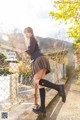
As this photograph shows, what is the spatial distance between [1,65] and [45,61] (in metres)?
1.26

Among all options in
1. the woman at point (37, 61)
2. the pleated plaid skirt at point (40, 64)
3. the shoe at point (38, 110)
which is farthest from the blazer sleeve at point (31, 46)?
the shoe at point (38, 110)

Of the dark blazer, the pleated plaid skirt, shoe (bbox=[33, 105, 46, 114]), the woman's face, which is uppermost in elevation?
the woman's face

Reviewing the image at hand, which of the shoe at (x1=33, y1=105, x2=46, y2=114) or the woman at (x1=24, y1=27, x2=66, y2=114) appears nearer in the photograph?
the woman at (x1=24, y1=27, x2=66, y2=114)

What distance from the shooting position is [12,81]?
8938 millimetres

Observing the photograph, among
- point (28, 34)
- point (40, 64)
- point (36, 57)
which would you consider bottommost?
point (40, 64)

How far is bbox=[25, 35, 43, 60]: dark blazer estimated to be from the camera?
5367mm

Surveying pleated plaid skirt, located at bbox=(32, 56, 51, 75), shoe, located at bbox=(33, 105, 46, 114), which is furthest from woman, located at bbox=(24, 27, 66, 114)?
shoe, located at bbox=(33, 105, 46, 114)

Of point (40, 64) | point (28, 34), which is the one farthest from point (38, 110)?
point (28, 34)

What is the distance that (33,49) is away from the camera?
5.37 meters

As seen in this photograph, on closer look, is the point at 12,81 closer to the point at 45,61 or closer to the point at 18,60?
the point at 18,60

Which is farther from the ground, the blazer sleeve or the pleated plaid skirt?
the blazer sleeve

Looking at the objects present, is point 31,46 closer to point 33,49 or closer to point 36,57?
point 33,49

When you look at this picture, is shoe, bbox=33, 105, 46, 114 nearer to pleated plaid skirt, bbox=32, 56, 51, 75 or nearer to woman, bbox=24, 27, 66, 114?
woman, bbox=24, 27, 66, 114

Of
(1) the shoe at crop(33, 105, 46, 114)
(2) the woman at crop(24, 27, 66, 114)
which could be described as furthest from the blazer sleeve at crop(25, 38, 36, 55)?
(1) the shoe at crop(33, 105, 46, 114)
